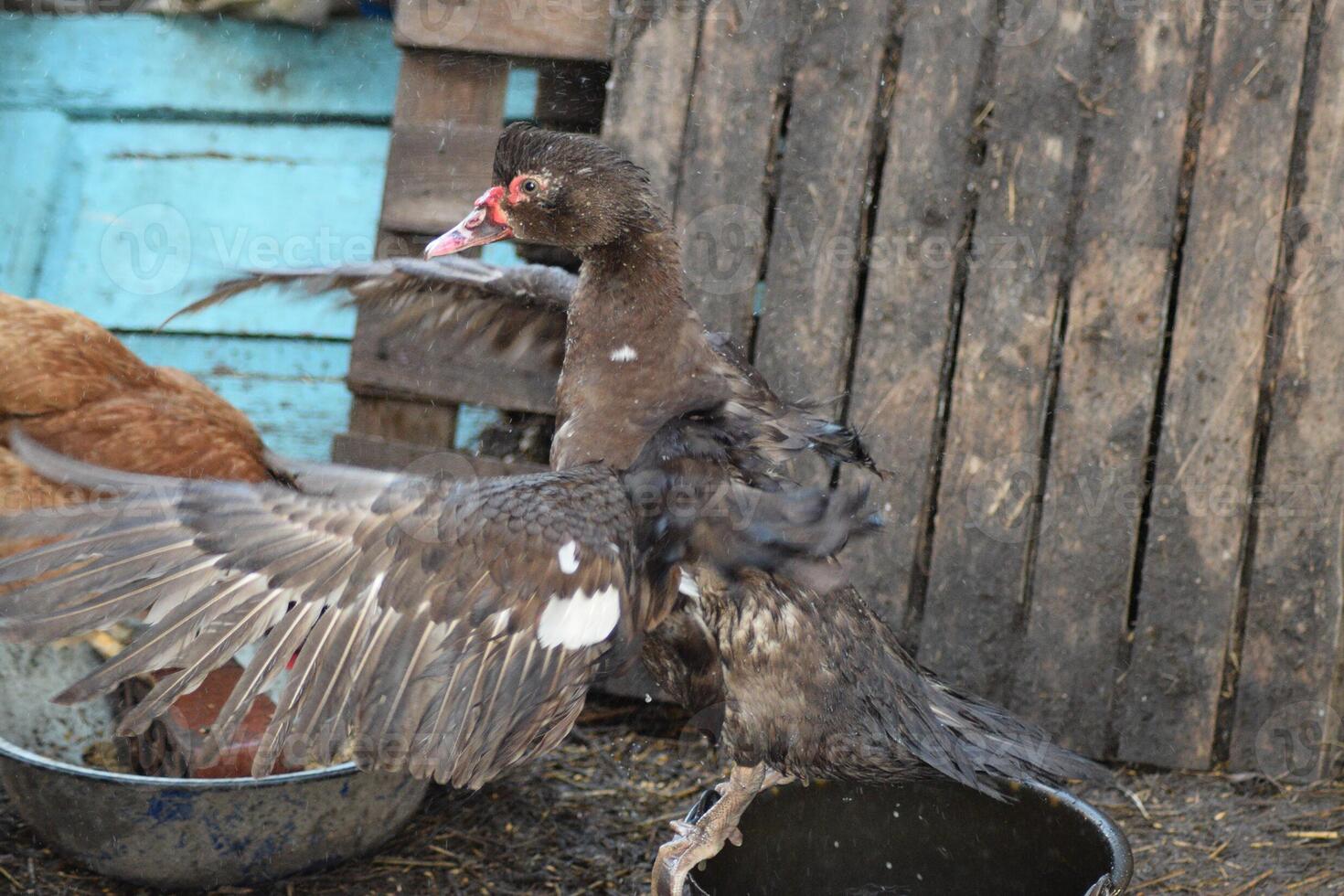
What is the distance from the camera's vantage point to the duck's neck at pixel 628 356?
2.24 m

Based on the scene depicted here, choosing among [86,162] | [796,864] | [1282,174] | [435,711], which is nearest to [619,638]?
[435,711]

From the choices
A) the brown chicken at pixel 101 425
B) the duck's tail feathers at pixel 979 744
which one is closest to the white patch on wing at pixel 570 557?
the duck's tail feathers at pixel 979 744

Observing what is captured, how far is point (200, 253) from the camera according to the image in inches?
169

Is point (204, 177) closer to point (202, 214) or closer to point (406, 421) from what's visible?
point (202, 214)

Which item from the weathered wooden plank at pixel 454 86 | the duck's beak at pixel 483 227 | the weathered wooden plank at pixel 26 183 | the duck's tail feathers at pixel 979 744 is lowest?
the duck's tail feathers at pixel 979 744

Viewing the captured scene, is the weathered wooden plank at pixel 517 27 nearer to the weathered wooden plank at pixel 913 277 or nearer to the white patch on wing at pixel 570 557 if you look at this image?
the weathered wooden plank at pixel 913 277

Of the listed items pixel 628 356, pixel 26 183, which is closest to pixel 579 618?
pixel 628 356

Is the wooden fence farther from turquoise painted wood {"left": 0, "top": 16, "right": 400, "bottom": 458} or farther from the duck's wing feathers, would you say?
turquoise painted wood {"left": 0, "top": 16, "right": 400, "bottom": 458}

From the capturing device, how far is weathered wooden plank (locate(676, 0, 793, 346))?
122 inches

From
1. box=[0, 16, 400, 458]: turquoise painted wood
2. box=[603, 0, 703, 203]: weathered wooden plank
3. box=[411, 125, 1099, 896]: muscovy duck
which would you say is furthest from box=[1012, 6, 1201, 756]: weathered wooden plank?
box=[0, 16, 400, 458]: turquoise painted wood

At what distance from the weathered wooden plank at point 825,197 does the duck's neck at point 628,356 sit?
766mm

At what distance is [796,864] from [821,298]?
4.38 feet

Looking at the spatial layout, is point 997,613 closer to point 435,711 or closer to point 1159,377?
point 1159,377

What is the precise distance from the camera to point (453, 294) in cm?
289
